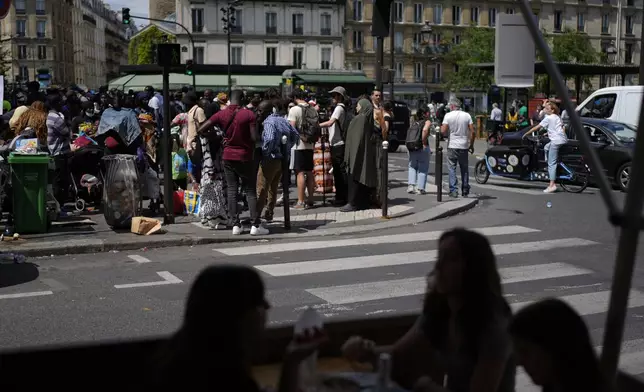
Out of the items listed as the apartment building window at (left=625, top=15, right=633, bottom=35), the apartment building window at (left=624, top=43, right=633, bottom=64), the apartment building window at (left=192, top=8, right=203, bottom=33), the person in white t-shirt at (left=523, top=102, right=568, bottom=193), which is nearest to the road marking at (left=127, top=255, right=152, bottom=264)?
the person in white t-shirt at (left=523, top=102, right=568, bottom=193)

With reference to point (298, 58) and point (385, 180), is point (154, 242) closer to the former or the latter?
point (385, 180)

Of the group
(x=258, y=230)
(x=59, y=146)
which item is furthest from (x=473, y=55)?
(x=258, y=230)

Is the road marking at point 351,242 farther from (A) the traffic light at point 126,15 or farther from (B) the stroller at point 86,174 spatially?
(A) the traffic light at point 126,15

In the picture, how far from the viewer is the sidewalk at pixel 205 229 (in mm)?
10445

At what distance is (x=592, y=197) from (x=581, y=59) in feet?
148

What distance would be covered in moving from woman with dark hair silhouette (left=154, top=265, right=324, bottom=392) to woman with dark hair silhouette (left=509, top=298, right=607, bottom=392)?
0.87 metres

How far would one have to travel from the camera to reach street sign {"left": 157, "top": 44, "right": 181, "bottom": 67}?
11.7m

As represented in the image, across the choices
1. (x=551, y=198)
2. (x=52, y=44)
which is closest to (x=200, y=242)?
(x=551, y=198)

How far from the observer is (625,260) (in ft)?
8.03

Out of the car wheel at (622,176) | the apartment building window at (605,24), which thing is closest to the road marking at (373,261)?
the car wheel at (622,176)

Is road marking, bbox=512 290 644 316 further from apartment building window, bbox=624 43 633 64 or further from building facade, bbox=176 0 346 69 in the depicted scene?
apartment building window, bbox=624 43 633 64

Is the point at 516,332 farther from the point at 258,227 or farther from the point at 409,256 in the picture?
the point at 258,227

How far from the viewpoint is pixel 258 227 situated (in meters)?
11.5

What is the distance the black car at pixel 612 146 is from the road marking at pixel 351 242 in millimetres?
4887
